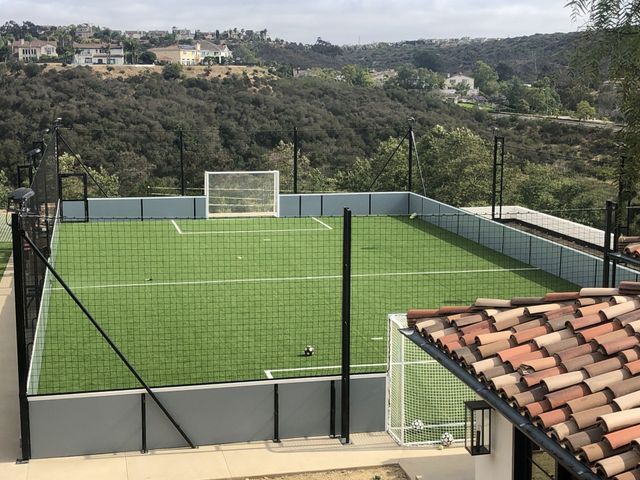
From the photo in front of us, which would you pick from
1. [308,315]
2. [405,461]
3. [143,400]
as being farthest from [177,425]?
[308,315]

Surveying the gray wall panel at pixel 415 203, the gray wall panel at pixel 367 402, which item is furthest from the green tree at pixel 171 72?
the gray wall panel at pixel 367 402

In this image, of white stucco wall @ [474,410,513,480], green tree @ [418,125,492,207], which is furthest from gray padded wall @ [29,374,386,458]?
green tree @ [418,125,492,207]

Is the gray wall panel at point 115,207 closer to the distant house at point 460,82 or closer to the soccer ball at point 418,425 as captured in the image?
the soccer ball at point 418,425

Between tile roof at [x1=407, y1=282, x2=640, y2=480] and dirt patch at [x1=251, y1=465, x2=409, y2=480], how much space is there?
269 centimetres

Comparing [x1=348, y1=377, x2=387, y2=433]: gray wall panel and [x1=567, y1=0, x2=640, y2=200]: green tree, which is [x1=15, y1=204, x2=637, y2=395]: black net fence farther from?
[x1=567, y1=0, x2=640, y2=200]: green tree

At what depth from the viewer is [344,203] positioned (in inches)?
1040

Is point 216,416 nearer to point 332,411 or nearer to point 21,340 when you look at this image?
point 332,411

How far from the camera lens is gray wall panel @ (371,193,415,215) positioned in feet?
87.5

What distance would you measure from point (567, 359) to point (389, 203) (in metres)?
20.3

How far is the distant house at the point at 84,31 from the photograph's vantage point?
11750 centimetres

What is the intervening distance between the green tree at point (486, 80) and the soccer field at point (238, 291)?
4398 centimetres

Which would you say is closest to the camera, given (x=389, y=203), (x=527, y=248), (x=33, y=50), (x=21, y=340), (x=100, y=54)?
(x=21, y=340)

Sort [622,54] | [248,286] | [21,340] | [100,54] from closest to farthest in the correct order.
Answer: [622,54] < [21,340] < [248,286] < [100,54]

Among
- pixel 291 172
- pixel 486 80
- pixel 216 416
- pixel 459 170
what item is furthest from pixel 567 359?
pixel 486 80
